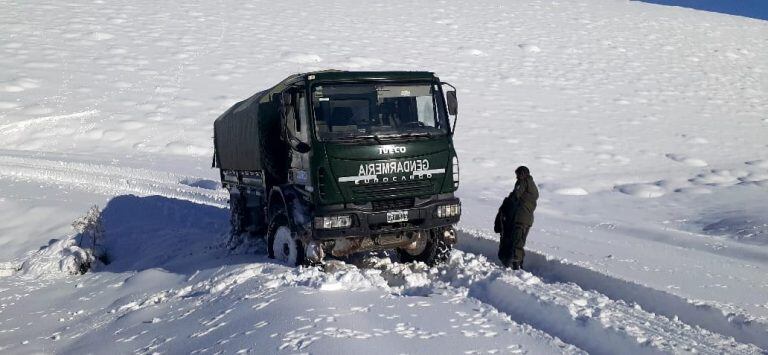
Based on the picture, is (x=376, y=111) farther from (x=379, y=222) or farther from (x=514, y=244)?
(x=514, y=244)

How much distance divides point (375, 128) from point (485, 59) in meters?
27.7

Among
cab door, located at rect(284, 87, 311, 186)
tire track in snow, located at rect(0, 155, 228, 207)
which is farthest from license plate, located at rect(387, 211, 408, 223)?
tire track in snow, located at rect(0, 155, 228, 207)

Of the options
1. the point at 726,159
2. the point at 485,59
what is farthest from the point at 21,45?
the point at 726,159

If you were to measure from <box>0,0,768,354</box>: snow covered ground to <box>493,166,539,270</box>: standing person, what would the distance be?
423mm

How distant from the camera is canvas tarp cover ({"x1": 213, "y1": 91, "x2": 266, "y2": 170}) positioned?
953cm

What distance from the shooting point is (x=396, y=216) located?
7789 mm

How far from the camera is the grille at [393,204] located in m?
7.77

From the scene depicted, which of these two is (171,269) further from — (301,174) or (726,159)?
(726,159)

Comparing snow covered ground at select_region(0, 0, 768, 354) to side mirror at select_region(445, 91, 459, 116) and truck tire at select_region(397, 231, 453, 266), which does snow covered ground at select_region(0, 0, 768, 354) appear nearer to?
truck tire at select_region(397, 231, 453, 266)

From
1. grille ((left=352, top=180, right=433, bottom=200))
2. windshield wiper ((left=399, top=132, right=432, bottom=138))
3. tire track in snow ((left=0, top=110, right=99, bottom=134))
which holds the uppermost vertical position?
tire track in snow ((left=0, top=110, right=99, bottom=134))

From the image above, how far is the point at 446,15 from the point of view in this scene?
41969 millimetres

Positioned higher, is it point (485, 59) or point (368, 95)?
point (485, 59)

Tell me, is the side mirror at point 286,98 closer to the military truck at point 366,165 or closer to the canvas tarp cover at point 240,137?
the military truck at point 366,165

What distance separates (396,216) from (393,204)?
6.2 inches
